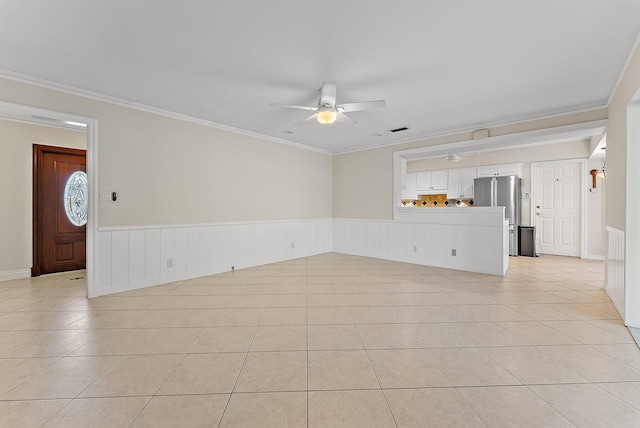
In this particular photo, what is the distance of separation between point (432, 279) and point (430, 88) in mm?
2779

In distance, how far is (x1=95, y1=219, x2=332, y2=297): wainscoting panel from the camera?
364 cm

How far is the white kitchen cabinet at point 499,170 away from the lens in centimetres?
676

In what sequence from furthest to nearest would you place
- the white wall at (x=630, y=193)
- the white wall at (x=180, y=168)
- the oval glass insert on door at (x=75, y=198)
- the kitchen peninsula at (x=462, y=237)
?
the oval glass insert on door at (x=75, y=198) → the kitchen peninsula at (x=462, y=237) → the white wall at (x=180, y=168) → the white wall at (x=630, y=193)

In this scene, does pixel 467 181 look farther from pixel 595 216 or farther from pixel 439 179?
pixel 595 216

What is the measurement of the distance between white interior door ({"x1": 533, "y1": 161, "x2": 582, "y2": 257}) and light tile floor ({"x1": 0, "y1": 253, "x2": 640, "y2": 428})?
326 cm

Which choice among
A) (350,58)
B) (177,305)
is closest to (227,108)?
(350,58)

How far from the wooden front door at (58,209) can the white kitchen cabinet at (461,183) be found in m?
8.48

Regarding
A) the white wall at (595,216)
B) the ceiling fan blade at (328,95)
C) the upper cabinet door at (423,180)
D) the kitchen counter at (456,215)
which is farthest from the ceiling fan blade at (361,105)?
the white wall at (595,216)

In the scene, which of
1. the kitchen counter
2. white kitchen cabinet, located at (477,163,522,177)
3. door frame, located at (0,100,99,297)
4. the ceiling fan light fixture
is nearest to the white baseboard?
door frame, located at (0,100,99,297)

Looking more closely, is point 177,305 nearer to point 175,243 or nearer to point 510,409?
point 175,243

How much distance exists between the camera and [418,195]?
831 cm

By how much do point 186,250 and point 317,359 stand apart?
3.19 meters

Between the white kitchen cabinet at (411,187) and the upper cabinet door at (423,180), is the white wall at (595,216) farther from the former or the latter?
the white kitchen cabinet at (411,187)

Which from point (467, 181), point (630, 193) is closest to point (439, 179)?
point (467, 181)
